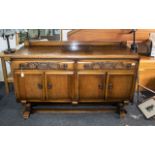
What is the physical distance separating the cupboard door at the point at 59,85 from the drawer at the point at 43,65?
61mm

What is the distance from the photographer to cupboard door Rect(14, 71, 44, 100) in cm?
192

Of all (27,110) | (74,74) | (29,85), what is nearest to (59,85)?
(74,74)

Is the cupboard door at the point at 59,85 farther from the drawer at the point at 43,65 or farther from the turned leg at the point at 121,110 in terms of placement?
the turned leg at the point at 121,110

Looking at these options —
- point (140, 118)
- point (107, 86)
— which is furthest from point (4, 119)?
point (140, 118)

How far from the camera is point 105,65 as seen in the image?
6.15ft

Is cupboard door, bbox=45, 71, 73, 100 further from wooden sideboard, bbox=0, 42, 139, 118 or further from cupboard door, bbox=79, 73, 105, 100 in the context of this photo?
cupboard door, bbox=79, 73, 105, 100

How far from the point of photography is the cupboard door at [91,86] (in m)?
1.93

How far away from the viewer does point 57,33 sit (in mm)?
2668

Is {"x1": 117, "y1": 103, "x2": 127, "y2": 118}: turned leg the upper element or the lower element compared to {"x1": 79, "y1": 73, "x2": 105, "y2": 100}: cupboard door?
lower

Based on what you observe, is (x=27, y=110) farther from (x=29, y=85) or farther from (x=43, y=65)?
(x=43, y=65)

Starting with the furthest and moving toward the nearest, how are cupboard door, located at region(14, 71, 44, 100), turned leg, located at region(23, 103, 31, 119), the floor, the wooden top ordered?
turned leg, located at region(23, 103, 31, 119)
the floor
cupboard door, located at region(14, 71, 44, 100)
the wooden top

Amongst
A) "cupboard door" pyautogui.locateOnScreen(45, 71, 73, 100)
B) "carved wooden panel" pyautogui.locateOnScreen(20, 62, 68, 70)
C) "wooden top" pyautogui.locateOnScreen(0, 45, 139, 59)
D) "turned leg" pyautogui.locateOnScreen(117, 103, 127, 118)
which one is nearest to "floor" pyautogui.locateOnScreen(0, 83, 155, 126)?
"turned leg" pyautogui.locateOnScreen(117, 103, 127, 118)
